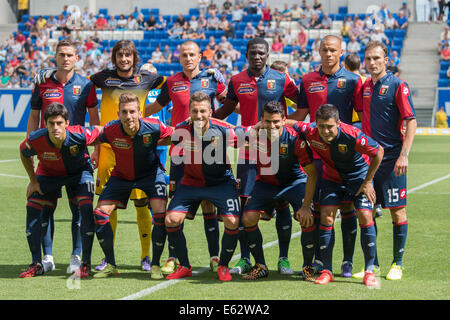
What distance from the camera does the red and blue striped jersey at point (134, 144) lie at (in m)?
6.95

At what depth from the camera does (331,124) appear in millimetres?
6324

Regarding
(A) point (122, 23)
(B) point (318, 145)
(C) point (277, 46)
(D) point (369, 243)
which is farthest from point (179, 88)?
(A) point (122, 23)

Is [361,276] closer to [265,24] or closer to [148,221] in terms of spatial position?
[148,221]

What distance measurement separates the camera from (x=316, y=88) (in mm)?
7211

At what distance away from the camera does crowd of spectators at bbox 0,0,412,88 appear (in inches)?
1187

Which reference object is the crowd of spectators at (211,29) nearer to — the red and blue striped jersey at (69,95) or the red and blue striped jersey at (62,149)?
the red and blue striped jersey at (69,95)

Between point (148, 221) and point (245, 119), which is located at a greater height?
point (245, 119)

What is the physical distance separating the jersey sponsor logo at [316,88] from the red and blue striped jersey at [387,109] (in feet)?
1.56

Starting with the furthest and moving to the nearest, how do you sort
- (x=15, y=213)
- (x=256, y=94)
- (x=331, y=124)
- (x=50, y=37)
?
(x=50, y=37), (x=15, y=213), (x=256, y=94), (x=331, y=124)

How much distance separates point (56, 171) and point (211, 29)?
27526 mm

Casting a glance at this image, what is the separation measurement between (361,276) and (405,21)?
88.7 feet

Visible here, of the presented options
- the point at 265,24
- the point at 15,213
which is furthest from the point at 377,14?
the point at 15,213

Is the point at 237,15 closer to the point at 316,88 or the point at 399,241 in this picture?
the point at 316,88

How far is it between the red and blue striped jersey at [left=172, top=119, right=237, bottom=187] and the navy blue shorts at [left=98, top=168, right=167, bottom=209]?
0.86 feet
